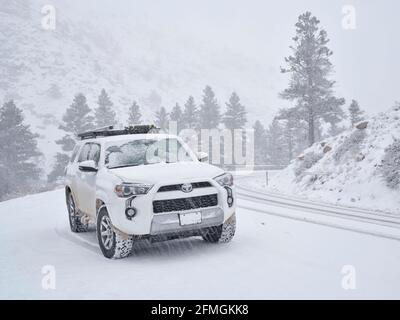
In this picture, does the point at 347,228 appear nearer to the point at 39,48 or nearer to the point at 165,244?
the point at 165,244

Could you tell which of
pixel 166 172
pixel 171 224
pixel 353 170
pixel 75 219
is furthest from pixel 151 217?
pixel 353 170

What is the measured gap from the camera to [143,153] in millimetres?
7910

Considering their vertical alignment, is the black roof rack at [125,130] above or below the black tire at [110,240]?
above

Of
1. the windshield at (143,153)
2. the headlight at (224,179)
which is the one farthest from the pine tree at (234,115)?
the headlight at (224,179)

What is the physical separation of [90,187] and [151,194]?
2024 millimetres

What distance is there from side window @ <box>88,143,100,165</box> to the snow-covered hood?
1.02m

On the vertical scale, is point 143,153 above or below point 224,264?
above

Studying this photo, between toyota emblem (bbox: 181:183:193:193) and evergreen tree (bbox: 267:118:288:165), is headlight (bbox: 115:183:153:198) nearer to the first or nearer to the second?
toyota emblem (bbox: 181:183:193:193)

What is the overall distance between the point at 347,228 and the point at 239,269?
13.7ft

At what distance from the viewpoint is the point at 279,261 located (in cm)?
645

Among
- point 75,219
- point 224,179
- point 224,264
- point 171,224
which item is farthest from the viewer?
point 75,219

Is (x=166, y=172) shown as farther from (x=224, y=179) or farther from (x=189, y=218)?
(x=224, y=179)

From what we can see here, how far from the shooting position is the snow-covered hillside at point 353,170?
51.5 feet

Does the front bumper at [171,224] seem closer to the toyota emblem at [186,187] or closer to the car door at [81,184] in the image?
the toyota emblem at [186,187]
